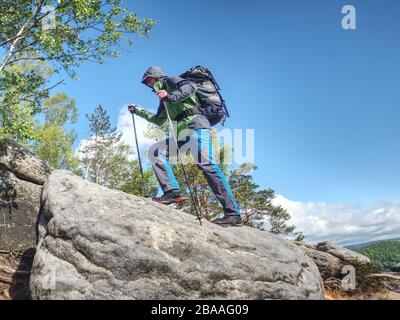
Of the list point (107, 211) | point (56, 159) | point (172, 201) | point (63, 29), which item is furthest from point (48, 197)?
point (56, 159)

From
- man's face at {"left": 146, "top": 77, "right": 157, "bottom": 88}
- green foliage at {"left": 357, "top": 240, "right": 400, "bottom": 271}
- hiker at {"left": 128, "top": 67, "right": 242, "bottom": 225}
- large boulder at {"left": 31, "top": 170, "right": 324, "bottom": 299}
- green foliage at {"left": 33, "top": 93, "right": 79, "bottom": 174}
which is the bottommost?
green foliage at {"left": 357, "top": 240, "right": 400, "bottom": 271}

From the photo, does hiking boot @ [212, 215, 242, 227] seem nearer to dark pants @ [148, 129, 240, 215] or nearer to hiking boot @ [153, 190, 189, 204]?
dark pants @ [148, 129, 240, 215]

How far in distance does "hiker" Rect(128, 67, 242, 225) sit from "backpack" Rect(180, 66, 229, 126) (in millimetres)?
173

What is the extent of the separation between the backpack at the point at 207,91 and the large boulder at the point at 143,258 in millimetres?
2553

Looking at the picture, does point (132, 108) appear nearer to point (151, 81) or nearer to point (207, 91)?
point (151, 81)

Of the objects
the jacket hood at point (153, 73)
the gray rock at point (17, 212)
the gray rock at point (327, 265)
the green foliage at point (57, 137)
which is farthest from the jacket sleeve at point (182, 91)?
the green foliage at point (57, 137)

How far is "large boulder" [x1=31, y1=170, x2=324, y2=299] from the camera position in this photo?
5535 mm

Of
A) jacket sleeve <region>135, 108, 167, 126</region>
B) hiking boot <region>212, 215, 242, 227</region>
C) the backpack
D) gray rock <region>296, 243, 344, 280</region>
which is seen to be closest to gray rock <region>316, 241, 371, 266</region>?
gray rock <region>296, 243, 344, 280</region>

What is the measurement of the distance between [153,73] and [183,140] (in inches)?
69.1

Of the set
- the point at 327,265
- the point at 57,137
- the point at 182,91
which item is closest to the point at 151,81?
the point at 182,91

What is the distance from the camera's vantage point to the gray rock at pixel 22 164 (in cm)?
1140

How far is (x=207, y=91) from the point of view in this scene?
305 inches

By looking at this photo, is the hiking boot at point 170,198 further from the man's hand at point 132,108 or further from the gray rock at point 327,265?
the gray rock at point 327,265

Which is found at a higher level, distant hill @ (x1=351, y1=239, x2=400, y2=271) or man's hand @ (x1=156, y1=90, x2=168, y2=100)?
man's hand @ (x1=156, y1=90, x2=168, y2=100)
